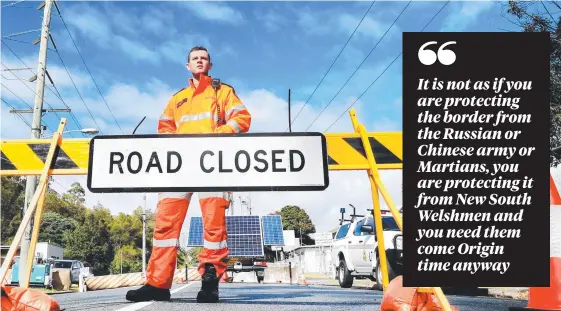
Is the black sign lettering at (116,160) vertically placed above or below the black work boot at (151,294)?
above

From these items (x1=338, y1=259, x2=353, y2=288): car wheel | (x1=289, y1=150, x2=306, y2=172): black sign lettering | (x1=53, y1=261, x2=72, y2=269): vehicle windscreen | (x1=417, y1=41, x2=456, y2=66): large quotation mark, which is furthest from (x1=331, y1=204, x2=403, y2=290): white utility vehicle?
(x1=53, y1=261, x2=72, y2=269): vehicle windscreen

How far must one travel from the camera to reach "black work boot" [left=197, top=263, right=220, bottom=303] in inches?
176

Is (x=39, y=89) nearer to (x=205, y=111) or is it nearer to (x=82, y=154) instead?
(x=205, y=111)

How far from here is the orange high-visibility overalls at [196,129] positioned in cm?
385

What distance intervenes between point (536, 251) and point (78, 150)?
2629mm

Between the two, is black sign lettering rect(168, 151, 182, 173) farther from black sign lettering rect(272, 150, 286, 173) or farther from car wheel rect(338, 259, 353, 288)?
car wheel rect(338, 259, 353, 288)

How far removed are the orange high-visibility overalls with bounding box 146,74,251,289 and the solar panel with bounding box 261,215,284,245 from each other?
1157 centimetres

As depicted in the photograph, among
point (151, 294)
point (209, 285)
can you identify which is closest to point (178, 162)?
point (151, 294)

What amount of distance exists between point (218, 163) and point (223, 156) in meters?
0.05

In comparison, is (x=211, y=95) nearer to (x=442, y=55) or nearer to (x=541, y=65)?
(x=442, y=55)

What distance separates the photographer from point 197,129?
3.85 metres

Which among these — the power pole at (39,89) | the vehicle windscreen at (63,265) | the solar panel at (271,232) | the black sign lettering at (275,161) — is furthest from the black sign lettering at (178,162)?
the vehicle windscreen at (63,265)

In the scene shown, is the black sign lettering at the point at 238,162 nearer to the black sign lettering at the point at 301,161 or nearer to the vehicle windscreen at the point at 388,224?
the black sign lettering at the point at 301,161

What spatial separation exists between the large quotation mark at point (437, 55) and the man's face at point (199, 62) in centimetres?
204
